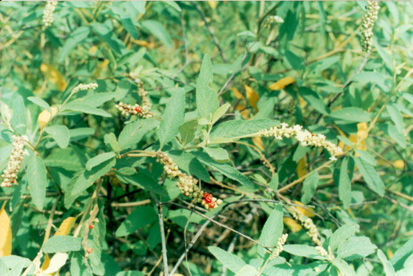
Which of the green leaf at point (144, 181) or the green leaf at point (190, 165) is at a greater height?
the green leaf at point (190, 165)

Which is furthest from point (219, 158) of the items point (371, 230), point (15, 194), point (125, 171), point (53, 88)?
point (371, 230)

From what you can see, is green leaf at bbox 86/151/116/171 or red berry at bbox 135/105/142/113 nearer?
green leaf at bbox 86/151/116/171

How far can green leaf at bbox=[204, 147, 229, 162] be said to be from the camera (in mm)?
1039

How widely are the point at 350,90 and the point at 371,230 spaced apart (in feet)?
3.30

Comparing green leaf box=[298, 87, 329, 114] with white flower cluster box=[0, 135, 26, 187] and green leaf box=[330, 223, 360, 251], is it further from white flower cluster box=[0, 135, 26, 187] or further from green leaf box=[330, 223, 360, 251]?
white flower cluster box=[0, 135, 26, 187]

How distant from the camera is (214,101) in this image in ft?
3.66

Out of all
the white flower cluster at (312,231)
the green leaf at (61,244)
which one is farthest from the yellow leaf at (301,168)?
the green leaf at (61,244)

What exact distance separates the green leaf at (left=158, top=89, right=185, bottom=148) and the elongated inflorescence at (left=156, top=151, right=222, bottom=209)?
54 millimetres

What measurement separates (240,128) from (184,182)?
0.22m

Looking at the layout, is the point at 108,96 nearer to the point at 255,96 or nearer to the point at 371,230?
the point at 255,96

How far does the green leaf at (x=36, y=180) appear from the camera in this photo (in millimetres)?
1140

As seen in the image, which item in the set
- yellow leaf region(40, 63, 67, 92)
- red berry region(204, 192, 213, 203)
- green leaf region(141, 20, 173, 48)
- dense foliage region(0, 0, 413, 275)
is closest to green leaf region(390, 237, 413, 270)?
dense foliage region(0, 0, 413, 275)

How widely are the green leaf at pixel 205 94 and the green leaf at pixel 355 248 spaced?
52cm

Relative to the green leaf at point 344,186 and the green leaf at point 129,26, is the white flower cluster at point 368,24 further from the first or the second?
the green leaf at point 129,26
